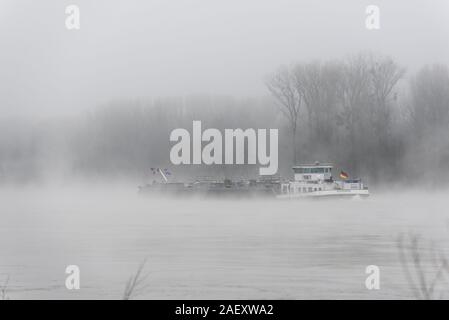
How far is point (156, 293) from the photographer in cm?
679

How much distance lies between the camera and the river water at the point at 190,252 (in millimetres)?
6965

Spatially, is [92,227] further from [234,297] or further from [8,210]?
[234,297]

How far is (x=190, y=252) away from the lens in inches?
351

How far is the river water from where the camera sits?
6965 mm

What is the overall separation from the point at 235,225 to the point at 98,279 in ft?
15.2

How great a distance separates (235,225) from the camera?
1162 centimetres

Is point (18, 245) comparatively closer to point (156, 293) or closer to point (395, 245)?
point (156, 293)

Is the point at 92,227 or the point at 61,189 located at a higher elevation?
the point at 61,189
